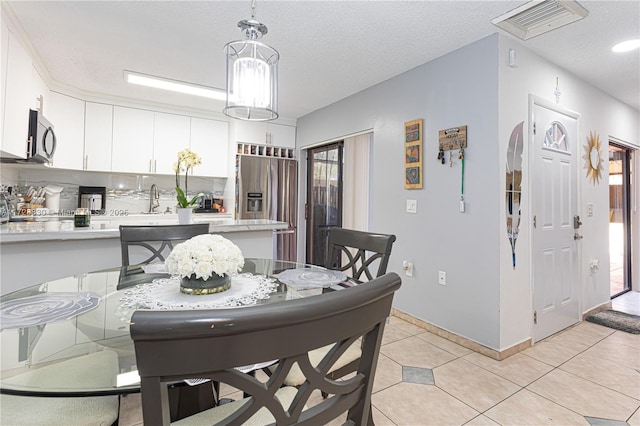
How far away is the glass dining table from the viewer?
2.60 ft

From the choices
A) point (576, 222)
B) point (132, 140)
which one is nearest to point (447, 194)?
point (576, 222)

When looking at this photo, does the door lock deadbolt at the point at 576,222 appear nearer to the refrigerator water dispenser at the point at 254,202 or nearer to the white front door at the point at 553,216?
the white front door at the point at 553,216

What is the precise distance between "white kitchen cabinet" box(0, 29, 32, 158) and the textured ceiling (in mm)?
194

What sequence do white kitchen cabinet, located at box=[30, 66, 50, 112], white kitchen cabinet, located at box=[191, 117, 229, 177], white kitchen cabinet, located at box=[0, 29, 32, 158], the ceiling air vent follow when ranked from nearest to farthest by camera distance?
1. the ceiling air vent
2. white kitchen cabinet, located at box=[0, 29, 32, 158]
3. white kitchen cabinet, located at box=[30, 66, 50, 112]
4. white kitchen cabinet, located at box=[191, 117, 229, 177]

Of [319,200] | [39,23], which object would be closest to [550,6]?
[319,200]

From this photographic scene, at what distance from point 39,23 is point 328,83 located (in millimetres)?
2450

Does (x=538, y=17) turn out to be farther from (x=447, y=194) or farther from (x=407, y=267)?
(x=407, y=267)

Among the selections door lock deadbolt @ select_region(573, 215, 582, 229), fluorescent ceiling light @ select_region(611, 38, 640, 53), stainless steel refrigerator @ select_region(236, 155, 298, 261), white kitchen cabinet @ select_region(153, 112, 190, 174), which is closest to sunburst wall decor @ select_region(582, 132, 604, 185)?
door lock deadbolt @ select_region(573, 215, 582, 229)

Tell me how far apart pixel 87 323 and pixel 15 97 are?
2.45 meters

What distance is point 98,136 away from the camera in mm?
3818

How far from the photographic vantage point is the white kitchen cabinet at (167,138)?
4160 mm

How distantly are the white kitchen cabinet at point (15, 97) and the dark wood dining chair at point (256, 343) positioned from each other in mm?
2742

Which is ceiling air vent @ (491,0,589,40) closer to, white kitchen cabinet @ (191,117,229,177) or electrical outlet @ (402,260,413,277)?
electrical outlet @ (402,260,413,277)

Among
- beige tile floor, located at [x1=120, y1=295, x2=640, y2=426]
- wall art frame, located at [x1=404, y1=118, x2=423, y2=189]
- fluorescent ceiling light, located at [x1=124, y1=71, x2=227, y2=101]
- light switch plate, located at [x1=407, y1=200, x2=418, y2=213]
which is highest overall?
fluorescent ceiling light, located at [x1=124, y1=71, x2=227, y2=101]
